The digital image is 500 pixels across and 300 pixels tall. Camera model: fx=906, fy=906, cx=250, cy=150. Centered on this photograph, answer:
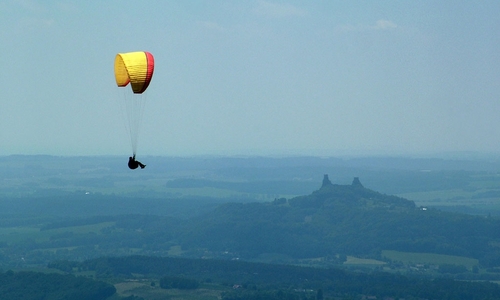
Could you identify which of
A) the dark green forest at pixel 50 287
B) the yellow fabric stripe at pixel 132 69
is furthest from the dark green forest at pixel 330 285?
the yellow fabric stripe at pixel 132 69

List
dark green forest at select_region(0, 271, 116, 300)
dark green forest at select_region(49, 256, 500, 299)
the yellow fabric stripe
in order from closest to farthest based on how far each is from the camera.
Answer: the yellow fabric stripe
dark green forest at select_region(0, 271, 116, 300)
dark green forest at select_region(49, 256, 500, 299)

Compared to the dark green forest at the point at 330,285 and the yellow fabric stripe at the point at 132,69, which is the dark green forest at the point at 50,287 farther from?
the yellow fabric stripe at the point at 132,69

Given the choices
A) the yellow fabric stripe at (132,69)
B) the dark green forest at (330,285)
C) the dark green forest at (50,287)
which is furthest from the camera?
the dark green forest at (330,285)

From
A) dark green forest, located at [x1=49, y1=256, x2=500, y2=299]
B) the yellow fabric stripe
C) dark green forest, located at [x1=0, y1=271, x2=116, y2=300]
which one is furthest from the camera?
dark green forest, located at [x1=49, y1=256, x2=500, y2=299]

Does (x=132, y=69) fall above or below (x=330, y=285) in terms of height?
above

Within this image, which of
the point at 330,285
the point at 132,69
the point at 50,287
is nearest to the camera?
the point at 132,69

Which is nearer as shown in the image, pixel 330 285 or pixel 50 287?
pixel 50 287

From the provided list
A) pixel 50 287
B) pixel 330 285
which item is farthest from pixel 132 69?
pixel 330 285

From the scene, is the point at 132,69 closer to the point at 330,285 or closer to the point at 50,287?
the point at 50,287

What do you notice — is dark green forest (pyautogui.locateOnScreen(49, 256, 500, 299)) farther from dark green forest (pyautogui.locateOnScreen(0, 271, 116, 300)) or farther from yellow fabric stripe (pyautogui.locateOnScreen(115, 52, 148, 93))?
yellow fabric stripe (pyautogui.locateOnScreen(115, 52, 148, 93))

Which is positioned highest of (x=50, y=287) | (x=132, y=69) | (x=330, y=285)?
(x=132, y=69)

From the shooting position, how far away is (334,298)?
568 ft

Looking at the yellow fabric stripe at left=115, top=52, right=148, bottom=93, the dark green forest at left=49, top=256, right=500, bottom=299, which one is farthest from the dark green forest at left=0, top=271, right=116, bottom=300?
the yellow fabric stripe at left=115, top=52, right=148, bottom=93

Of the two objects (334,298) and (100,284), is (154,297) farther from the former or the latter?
(334,298)
